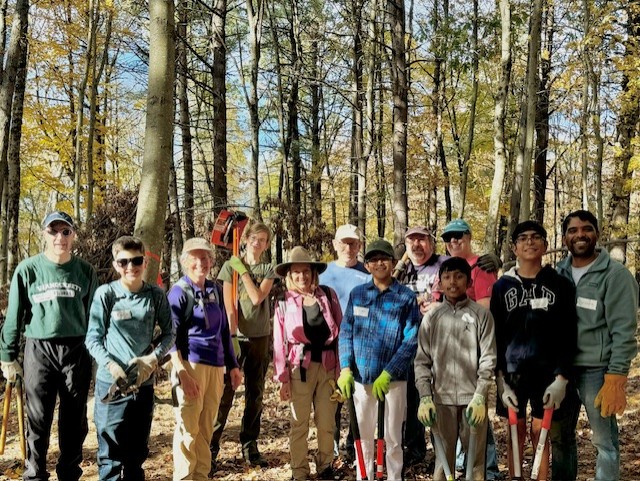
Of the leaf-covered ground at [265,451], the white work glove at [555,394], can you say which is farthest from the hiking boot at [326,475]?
the white work glove at [555,394]

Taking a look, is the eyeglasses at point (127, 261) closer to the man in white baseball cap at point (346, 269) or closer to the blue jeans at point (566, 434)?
the man in white baseball cap at point (346, 269)

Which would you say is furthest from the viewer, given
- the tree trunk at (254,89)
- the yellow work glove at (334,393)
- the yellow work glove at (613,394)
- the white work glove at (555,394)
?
the tree trunk at (254,89)

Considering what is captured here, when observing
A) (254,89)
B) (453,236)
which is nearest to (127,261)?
(453,236)

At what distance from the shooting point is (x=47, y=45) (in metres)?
14.0

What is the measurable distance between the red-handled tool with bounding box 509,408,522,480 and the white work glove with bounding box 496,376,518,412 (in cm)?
4

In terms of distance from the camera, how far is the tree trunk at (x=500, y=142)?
948cm

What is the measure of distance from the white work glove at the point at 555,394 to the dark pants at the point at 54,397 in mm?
3443

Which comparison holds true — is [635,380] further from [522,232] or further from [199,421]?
[199,421]

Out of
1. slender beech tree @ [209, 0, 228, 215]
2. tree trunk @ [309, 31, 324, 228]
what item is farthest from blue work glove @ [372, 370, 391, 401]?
tree trunk @ [309, 31, 324, 228]

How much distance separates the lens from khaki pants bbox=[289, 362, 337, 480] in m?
4.42

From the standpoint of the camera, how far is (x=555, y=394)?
3580mm

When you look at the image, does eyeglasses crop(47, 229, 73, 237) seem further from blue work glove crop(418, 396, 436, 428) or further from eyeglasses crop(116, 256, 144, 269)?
blue work glove crop(418, 396, 436, 428)

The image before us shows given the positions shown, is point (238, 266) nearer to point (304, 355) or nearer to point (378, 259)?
point (304, 355)

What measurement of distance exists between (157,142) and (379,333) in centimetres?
257
